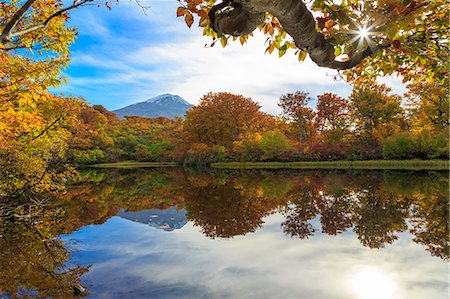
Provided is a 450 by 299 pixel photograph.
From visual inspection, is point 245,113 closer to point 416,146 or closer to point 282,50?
point 416,146

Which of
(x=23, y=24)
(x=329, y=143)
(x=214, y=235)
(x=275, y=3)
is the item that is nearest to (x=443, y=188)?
(x=214, y=235)

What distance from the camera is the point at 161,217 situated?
1098cm

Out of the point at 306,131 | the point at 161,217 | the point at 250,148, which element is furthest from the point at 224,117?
the point at 161,217

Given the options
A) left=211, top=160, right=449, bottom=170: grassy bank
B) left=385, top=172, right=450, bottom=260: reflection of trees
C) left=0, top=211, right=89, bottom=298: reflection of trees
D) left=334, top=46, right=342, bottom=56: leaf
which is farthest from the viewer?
left=211, top=160, right=449, bottom=170: grassy bank

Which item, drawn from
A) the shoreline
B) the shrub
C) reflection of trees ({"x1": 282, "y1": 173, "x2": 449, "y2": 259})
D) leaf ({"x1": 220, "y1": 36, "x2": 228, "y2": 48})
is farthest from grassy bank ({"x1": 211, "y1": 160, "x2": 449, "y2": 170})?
leaf ({"x1": 220, "y1": 36, "x2": 228, "y2": 48})

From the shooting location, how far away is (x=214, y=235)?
8.04 meters

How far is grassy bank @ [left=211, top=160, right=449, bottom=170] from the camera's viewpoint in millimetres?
24859

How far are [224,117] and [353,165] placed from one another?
18335 millimetres

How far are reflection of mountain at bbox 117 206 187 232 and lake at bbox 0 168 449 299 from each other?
1.8 inches

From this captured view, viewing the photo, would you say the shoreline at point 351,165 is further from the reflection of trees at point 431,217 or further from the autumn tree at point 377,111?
the reflection of trees at point 431,217

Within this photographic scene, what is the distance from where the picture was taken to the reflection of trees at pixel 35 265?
4.84 meters

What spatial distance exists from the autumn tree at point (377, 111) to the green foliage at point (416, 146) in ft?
9.87

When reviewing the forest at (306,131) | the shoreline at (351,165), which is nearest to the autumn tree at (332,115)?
the forest at (306,131)

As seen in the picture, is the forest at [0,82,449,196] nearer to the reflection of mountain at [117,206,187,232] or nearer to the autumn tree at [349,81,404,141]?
the autumn tree at [349,81,404,141]
